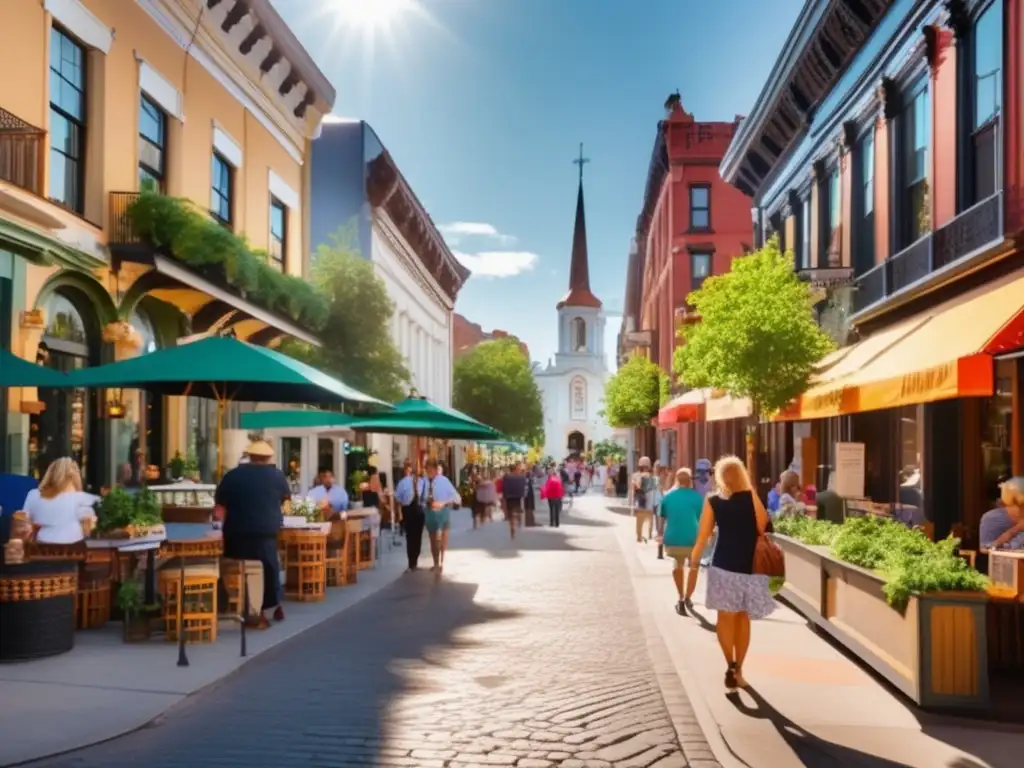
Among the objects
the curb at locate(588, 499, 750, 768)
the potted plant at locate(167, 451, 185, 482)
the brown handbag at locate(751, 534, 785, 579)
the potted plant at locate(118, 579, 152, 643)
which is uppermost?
the potted plant at locate(167, 451, 185, 482)

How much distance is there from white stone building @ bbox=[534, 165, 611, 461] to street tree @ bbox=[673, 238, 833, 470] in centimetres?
9991

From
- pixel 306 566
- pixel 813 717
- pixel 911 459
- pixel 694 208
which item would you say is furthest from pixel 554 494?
pixel 813 717

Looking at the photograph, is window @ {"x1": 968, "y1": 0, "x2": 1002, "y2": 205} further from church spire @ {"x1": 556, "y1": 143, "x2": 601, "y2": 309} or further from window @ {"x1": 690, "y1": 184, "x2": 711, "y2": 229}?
church spire @ {"x1": 556, "y1": 143, "x2": 601, "y2": 309}

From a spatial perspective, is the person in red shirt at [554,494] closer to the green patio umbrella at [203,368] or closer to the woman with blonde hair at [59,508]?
the green patio umbrella at [203,368]

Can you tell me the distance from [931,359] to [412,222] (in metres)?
31.9

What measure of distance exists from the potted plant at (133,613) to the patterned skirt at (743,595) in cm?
523

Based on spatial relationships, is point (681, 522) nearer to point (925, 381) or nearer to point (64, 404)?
point (925, 381)

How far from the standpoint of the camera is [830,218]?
22203 mm

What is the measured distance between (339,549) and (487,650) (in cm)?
570

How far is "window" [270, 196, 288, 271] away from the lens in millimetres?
24594

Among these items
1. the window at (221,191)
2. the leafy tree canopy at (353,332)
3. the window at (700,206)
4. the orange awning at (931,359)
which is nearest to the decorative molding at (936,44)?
the orange awning at (931,359)

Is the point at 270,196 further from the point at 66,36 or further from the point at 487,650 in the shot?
the point at 487,650

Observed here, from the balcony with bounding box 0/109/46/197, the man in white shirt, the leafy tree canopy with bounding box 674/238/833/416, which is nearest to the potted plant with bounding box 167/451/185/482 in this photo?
the man in white shirt

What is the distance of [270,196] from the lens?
78.8 feet
